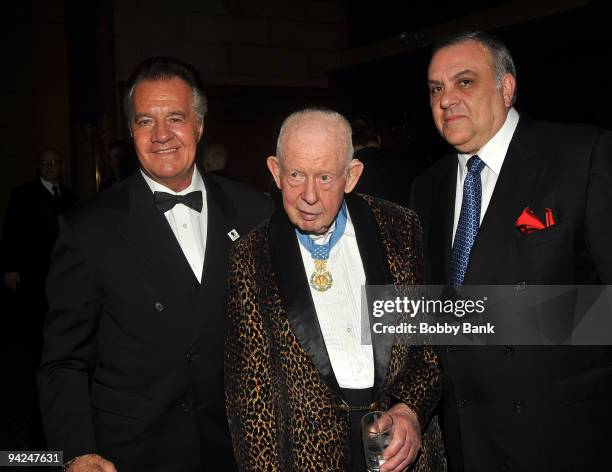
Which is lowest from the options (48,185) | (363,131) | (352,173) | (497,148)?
(352,173)

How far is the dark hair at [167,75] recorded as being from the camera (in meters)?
2.21

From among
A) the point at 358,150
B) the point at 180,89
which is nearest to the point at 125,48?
the point at 358,150

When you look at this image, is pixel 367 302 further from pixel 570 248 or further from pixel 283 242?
pixel 570 248

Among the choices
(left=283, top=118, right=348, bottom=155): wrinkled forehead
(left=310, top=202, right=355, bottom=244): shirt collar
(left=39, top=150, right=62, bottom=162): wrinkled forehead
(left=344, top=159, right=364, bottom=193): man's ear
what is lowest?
(left=310, top=202, right=355, bottom=244): shirt collar

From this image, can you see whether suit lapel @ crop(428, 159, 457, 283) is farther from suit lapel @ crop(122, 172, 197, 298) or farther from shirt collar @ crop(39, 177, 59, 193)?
shirt collar @ crop(39, 177, 59, 193)

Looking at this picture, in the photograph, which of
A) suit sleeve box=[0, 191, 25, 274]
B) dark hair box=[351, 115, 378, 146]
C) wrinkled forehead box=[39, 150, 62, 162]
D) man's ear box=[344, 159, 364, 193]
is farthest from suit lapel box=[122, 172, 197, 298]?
wrinkled forehead box=[39, 150, 62, 162]

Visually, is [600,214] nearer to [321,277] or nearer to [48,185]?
[321,277]

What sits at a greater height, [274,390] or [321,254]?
[321,254]

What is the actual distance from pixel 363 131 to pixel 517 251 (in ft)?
8.52

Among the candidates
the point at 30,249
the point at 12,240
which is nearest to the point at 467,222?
the point at 30,249

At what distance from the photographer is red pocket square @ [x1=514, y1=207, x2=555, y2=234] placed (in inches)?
86.0

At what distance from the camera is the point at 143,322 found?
209 centimetres

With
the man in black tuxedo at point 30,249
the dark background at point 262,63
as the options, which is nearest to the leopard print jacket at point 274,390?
the dark background at point 262,63

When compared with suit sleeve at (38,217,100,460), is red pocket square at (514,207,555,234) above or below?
above
